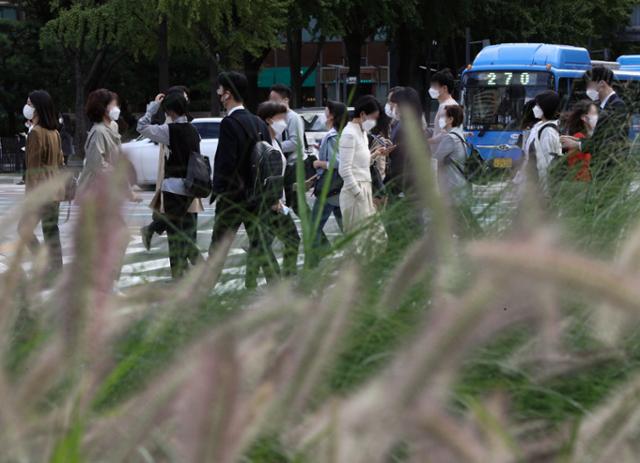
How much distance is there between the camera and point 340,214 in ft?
7.91

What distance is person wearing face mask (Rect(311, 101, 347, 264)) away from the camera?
2.02m

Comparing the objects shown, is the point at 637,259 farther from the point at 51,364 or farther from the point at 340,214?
the point at 340,214

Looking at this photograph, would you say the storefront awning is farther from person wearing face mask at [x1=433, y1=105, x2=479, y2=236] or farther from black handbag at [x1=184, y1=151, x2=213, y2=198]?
person wearing face mask at [x1=433, y1=105, x2=479, y2=236]

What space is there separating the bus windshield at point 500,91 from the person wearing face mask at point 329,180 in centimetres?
1622

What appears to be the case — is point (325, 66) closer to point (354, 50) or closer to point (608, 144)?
point (354, 50)

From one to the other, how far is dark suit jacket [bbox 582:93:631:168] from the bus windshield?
22.2 meters

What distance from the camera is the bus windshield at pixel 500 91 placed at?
26.6 meters

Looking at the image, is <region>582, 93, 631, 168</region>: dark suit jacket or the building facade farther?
the building facade

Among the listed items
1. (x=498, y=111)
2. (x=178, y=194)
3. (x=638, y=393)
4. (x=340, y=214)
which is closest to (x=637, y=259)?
(x=638, y=393)

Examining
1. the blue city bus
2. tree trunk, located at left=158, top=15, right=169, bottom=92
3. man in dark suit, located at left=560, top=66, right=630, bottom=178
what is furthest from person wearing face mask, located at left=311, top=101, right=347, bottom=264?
tree trunk, located at left=158, top=15, right=169, bottom=92

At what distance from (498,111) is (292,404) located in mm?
26418

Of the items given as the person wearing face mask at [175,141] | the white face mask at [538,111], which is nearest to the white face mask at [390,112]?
the white face mask at [538,111]

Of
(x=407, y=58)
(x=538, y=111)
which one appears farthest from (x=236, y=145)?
(x=407, y=58)

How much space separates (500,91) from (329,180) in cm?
2572
